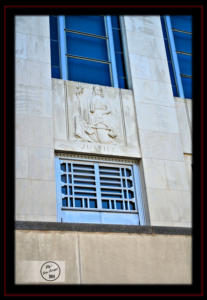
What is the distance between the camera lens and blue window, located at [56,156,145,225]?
33.6 feet

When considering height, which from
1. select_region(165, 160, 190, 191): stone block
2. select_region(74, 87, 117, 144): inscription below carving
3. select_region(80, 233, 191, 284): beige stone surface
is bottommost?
select_region(80, 233, 191, 284): beige stone surface

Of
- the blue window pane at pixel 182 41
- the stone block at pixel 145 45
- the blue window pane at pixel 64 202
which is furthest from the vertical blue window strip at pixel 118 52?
the blue window pane at pixel 64 202

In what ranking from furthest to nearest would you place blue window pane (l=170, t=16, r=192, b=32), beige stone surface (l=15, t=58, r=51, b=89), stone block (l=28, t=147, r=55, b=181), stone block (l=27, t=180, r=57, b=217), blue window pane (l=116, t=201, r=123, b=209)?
blue window pane (l=170, t=16, r=192, b=32) → beige stone surface (l=15, t=58, r=51, b=89) → blue window pane (l=116, t=201, r=123, b=209) → stone block (l=28, t=147, r=55, b=181) → stone block (l=27, t=180, r=57, b=217)

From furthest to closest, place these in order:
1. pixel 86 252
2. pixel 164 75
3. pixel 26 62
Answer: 1. pixel 164 75
2. pixel 26 62
3. pixel 86 252

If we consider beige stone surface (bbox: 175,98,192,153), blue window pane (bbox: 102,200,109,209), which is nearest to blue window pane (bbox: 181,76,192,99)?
beige stone surface (bbox: 175,98,192,153)

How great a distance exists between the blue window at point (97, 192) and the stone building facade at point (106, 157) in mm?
48

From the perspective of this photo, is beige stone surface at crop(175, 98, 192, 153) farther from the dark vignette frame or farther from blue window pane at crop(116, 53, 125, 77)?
the dark vignette frame

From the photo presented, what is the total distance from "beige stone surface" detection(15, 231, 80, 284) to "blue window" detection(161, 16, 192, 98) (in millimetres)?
6588

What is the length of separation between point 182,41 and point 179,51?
19.2 inches
